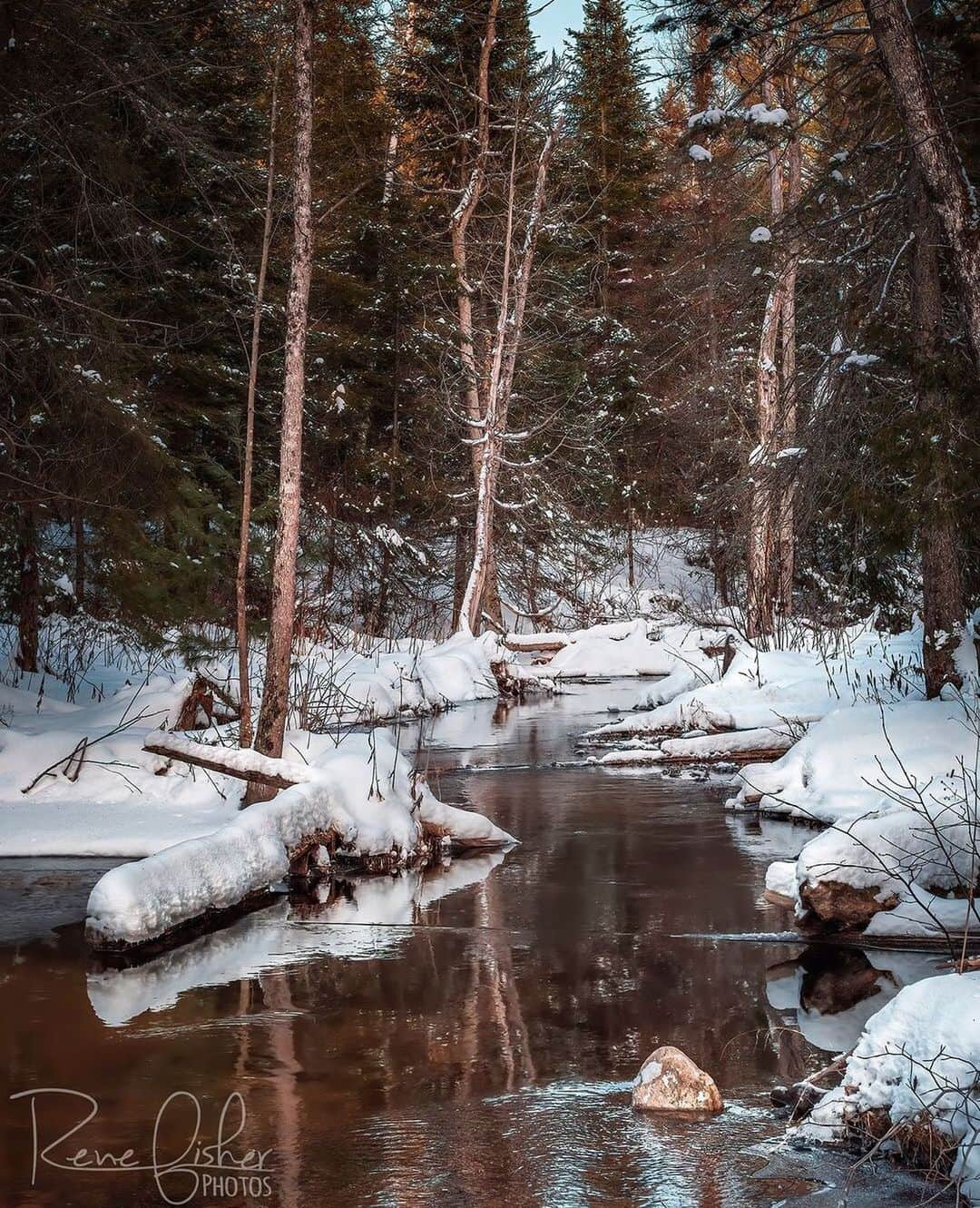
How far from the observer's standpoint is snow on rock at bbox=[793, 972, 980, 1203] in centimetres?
427

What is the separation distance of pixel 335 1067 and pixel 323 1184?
3.77ft

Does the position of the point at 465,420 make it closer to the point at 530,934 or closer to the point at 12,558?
the point at 12,558

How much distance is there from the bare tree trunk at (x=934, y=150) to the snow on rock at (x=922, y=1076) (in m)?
3.82

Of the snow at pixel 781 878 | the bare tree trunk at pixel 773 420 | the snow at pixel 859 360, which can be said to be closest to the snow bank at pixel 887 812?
the snow at pixel 781 878

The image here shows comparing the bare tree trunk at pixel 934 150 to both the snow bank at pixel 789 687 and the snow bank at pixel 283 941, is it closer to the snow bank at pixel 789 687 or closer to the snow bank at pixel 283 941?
the snow bank at pixel 283 941

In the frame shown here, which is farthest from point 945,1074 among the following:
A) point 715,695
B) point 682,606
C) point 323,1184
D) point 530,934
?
point 682,606

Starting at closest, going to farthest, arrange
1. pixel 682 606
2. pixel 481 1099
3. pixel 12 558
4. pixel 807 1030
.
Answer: pixel 481 1099 → pixel 807 1030 → pixel 12 558 → pixel 682 606

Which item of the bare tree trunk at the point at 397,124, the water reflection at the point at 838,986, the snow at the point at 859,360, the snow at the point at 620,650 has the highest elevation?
the bare tree trunk at the point at 397,124

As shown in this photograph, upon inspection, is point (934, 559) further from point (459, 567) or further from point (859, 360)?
point (459, 567)

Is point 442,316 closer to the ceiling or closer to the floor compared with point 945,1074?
closer to the ceiling

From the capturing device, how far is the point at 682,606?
96.5ft

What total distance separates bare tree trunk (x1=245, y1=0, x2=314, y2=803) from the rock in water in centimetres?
572

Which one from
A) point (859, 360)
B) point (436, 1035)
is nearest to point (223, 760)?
point (436, 1035)

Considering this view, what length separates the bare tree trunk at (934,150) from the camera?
6922 millimetres
